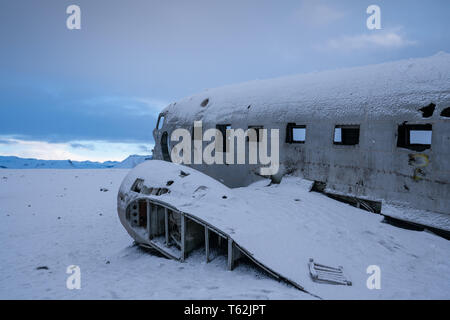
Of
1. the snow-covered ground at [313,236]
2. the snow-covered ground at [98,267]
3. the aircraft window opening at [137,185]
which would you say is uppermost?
the aircraft window opening at [137,185]

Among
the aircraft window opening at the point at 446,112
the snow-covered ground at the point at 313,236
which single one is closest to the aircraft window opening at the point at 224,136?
the snow-covered ground at the point at 313,236

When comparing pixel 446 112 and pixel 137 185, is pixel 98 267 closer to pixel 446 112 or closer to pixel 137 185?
pixel 137 185

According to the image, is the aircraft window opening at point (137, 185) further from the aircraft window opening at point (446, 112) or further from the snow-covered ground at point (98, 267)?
the aircraft window opening at point (446, 112)

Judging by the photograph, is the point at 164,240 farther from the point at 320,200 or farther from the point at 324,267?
the point at 320,200

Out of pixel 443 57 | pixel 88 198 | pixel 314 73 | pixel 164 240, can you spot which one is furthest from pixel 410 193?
pixel 88 198

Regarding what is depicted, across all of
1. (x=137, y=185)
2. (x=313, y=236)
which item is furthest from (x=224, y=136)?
(x=313, y=236)

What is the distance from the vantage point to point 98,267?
7965 millimetres

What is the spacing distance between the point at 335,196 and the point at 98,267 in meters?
8.29

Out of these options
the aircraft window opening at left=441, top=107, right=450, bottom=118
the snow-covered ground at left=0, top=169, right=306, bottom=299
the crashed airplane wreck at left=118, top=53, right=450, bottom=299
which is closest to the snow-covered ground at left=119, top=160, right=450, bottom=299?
the crashed airplane wreck at left=118, top=53, right=450, bottom=299

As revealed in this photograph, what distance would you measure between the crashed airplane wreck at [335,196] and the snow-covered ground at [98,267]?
435 mm

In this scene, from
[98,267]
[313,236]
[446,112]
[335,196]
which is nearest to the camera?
[313,236]

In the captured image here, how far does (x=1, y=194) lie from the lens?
22641 millimetres

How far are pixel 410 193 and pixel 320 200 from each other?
8.41 ft

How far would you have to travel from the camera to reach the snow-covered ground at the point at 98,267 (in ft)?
16.5
